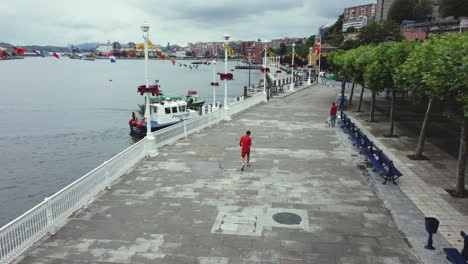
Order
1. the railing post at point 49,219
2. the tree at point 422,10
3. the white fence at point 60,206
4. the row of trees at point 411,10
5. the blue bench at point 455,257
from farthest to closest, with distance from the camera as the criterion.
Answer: the row of trees at point 411,10 → the tree at point 422,10 → the railing post at point 49,219 → the white fence at point 60,206 → the blue bench at point 455,257

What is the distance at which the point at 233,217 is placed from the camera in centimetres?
928

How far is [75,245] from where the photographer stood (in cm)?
788

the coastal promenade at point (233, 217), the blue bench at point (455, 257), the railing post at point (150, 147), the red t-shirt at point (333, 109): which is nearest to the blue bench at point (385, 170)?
the coastal promenade at point (233, 217)

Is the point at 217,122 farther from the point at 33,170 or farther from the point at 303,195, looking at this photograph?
the point at 33,170

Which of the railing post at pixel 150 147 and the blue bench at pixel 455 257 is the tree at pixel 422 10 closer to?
the railing post at pixel 150 147

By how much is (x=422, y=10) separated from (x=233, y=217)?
143385 millimetres

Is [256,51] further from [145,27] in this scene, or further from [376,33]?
[145,27]

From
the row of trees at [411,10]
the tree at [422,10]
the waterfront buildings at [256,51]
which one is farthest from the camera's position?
the row of trees at [411,10]

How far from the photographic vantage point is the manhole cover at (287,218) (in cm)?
896

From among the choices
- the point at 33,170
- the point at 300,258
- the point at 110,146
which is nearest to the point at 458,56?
the point at 300,258

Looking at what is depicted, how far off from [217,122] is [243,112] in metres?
5.59

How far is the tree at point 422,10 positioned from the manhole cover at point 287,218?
142253 millimetres

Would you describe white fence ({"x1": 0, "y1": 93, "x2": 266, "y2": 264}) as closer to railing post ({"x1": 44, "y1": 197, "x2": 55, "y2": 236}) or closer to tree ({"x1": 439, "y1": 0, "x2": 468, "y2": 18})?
railing post ({"x1": 44, "y1": 197, "x2": 55, "y2": 236})

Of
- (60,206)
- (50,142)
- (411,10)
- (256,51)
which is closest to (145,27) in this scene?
(60,206)
